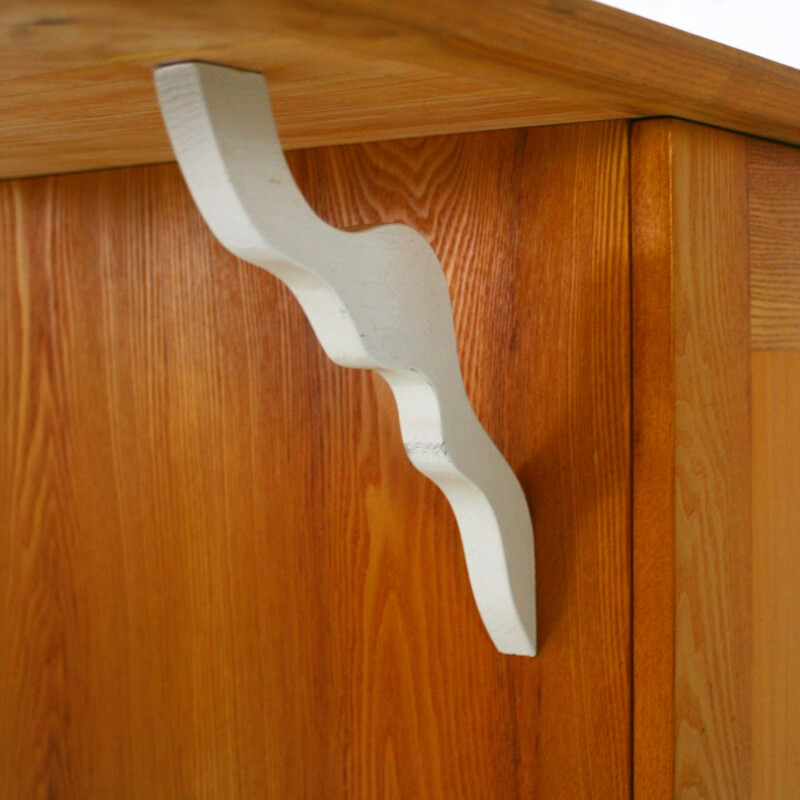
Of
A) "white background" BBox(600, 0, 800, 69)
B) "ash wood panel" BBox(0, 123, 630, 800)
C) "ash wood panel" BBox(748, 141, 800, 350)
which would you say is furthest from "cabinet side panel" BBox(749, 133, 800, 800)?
"white background" BBox(600, 0, 800, 69)

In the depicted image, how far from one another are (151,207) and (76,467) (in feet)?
0.64

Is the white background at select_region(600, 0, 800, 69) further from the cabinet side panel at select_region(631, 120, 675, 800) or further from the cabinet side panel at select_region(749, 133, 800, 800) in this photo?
the cabinet side panel at select_region(631, 120, 675, 800)

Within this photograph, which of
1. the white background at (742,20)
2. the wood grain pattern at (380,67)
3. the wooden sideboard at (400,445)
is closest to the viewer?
the wood grain pattern at (380,67)

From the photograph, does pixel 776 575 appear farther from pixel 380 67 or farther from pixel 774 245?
pixel 380 67

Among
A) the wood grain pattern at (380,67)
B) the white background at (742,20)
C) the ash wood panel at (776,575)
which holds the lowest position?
the ash wood panel at (776,575)

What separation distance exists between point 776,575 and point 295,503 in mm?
305

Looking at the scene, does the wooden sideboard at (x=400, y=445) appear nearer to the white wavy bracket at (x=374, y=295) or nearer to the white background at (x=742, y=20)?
the white wavy bracket at (x=374, y=295)

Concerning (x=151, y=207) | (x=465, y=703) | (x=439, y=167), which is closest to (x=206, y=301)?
(x=151, y=207)

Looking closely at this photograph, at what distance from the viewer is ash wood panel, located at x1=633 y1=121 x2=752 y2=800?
633 millimetres

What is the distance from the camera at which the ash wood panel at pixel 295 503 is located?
67cm

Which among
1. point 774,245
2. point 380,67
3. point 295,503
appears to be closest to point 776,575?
point 774,245

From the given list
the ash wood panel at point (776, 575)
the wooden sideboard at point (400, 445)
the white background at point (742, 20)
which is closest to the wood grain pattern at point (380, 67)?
the wooden sideboard at point (400, 445)

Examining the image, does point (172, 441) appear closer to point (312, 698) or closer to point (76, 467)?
point (76, 467)

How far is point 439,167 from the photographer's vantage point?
704 mm
